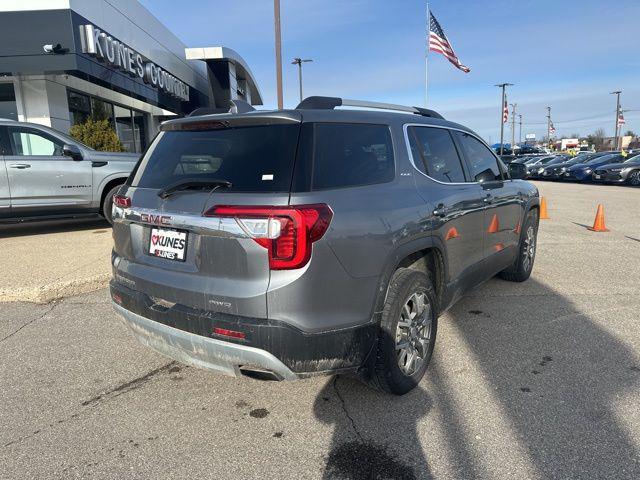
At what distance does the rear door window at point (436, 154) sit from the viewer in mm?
3570

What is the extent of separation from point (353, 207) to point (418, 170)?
3.08ft

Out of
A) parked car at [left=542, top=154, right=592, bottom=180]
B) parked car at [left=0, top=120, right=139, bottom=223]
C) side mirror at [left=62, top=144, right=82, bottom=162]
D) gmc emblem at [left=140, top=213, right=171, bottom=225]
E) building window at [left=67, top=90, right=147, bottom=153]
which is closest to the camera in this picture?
A: gmc emblem at [left=140, top=213, right=171, bottom=225]

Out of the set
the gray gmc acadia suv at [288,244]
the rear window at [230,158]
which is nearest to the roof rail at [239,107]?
the gray gmc acadia suv at [288,244]

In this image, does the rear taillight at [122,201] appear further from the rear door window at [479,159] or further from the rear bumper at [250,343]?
the rear door window at [479,159]

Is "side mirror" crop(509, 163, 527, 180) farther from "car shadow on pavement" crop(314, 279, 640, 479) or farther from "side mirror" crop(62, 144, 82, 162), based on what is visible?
"side mirror" crop(62, 144, 82, 162)

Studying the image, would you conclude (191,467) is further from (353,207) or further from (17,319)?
(17,319)

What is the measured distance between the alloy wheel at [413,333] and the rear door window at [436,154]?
955mm

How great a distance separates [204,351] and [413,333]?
4.59ft

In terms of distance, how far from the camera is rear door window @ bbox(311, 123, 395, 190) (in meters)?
2.73

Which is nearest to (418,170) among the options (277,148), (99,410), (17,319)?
(277,148)

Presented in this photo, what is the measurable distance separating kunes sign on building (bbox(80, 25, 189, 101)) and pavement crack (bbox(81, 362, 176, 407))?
1066 cm

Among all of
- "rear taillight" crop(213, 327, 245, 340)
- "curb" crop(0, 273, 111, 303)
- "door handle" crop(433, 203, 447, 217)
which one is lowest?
"curb" crop(0, 273, 111, 303)

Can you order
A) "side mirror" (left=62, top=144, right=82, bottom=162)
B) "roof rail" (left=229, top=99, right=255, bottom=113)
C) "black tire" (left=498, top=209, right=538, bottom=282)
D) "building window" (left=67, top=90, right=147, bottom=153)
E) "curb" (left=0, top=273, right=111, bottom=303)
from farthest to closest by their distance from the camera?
"building window" (left=67, top=90, right=147, bottom=153)
"side mirror" (left=62, top=144, right=82, bottom=162)
"black tire" (left=498, top=209, right=538, bottom=282)
"curb" (left=0, top=273, right=111, bottom=303)
"roof rail" (left=229, top=99, right=255, bottom=113)

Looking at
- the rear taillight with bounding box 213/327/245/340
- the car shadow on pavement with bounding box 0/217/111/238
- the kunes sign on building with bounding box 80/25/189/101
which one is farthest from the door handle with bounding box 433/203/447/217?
the kunes sign on building with bounding box 80/25/189/101
